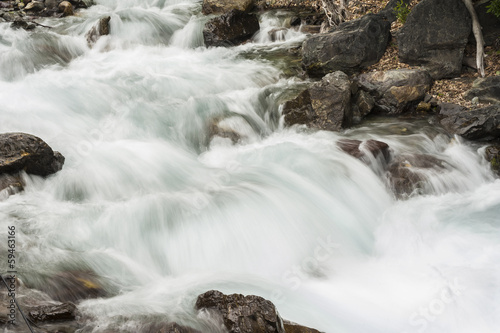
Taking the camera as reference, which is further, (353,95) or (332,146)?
(353,95)

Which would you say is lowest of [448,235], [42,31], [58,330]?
[448,235]

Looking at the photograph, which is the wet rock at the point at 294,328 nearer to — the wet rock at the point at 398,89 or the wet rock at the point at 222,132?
the wet rock at the point at 222,132

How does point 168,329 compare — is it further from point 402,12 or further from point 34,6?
point 34,6

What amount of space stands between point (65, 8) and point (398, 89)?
1068cm

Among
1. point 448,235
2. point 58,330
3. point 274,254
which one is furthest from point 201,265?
point 448,235

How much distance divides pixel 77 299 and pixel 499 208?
552cm

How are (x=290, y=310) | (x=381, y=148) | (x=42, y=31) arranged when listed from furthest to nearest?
1. (x=42, y=31)
2. (x=381, y=148)
3. (x=290, y=310)

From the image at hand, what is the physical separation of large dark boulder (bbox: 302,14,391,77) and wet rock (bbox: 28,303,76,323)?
745cm

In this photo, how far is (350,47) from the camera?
9.27 metres

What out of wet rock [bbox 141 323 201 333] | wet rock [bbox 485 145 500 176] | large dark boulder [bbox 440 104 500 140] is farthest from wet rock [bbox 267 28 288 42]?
wet rock [bbox 141 323 201 333]

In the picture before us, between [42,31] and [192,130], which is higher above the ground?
[42,31]

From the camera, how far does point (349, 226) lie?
6.00 m

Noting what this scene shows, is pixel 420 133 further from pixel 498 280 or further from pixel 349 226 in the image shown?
pixel 498 280

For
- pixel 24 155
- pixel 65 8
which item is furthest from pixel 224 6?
pixel 24 155
